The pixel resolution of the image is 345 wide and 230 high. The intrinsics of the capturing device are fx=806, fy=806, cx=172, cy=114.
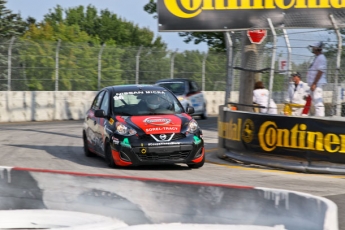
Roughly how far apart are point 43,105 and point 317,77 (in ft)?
54.8

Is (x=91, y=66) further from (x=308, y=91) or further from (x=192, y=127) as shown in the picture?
(x=192, y=127)

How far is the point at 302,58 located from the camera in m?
13.6

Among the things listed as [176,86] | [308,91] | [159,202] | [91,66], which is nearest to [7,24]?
[91,66]

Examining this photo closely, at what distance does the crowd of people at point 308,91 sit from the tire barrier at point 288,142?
0.39 meters

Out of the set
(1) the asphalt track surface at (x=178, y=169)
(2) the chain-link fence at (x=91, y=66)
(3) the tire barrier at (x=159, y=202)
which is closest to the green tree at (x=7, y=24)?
(2) the chain-link fence at (x=91, y=66)

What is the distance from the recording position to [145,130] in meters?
12.7

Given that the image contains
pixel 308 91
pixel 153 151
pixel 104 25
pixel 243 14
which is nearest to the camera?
pixel 153 151

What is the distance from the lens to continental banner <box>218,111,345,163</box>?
12.6 m

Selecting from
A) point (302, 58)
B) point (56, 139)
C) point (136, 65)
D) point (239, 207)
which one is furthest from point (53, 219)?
point (136, 65)

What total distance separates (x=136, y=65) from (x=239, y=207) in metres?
24.7

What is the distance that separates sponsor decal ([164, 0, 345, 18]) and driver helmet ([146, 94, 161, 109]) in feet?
7.81

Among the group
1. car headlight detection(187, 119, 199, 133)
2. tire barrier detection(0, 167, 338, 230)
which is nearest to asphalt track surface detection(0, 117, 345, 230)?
car headlight detection(187, 119, 199, 133)

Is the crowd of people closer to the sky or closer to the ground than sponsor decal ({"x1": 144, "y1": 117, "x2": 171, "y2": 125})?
closer to the sky

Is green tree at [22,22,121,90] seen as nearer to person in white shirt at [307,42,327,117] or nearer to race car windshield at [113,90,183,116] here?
race car windshield at [113,90,183,116]
